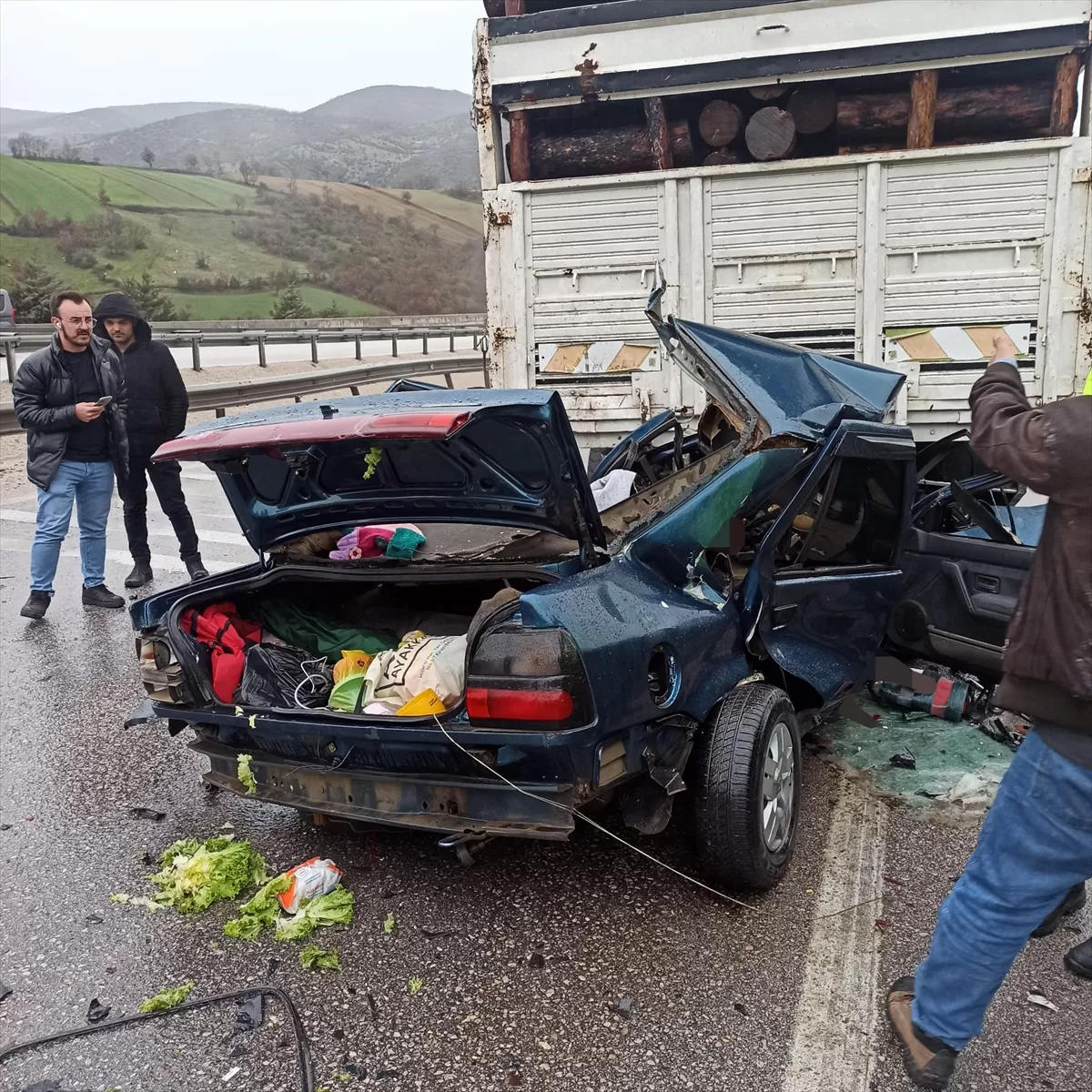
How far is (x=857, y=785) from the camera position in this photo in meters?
3.63

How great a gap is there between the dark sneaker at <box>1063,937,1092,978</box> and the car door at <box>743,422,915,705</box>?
109cm

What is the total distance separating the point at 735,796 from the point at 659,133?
441 centimetres

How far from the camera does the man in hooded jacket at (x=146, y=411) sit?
21.1 feet

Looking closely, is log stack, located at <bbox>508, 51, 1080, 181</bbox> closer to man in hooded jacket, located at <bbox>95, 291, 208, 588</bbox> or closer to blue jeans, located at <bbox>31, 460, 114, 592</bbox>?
man in hooded jacket, located at <bbox>95, 291, 208, 588</bbox>

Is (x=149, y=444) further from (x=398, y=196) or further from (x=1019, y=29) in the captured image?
(x=398, y=196)

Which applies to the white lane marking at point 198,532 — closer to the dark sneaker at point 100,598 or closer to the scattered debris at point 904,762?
the dark sneaker at point 100,598

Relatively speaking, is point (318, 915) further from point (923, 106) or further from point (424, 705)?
point (923, 106)

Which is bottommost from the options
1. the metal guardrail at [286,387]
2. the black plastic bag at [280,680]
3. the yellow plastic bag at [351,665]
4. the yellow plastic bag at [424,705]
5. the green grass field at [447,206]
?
the black plastic bag at [280,680]

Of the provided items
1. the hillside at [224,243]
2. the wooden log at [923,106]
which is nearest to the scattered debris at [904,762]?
the wooden log at [923,106]

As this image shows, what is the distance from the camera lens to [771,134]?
5719mm

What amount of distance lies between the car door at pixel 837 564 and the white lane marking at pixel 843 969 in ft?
1.57

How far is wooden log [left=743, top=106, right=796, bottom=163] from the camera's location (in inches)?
225

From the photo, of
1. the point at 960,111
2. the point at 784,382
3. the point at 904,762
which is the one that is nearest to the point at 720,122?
the point at 960,111

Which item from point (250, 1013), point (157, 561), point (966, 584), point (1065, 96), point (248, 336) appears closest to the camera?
point (250, 1013)
